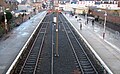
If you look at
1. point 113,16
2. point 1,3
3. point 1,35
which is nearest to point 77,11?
point 1,3

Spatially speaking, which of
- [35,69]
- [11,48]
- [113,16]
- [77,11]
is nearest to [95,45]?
[11,48]

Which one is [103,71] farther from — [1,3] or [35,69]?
[1,3]

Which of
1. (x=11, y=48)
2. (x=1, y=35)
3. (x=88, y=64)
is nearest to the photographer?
(x=88, y=64)

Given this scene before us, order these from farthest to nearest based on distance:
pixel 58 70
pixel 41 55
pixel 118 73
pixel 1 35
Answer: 1. pixel 1 35
2. pixel 41 55
3. pixel 58 70
4. pixel 118 73

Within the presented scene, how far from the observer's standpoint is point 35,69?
19.0 m

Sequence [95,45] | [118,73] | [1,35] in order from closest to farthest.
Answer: [118,73]
[95,45]
[1,35]

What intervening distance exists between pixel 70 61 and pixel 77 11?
269 feet

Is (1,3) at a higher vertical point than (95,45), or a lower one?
higher

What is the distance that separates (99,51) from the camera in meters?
25.2

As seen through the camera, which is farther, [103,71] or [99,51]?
[99,51]

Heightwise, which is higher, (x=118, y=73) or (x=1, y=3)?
(x=1, y=3)

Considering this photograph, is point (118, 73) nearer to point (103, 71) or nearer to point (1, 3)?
point (103, 71)

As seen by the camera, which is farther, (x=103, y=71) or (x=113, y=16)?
(x=113, y=16)

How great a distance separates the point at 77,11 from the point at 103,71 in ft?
278
